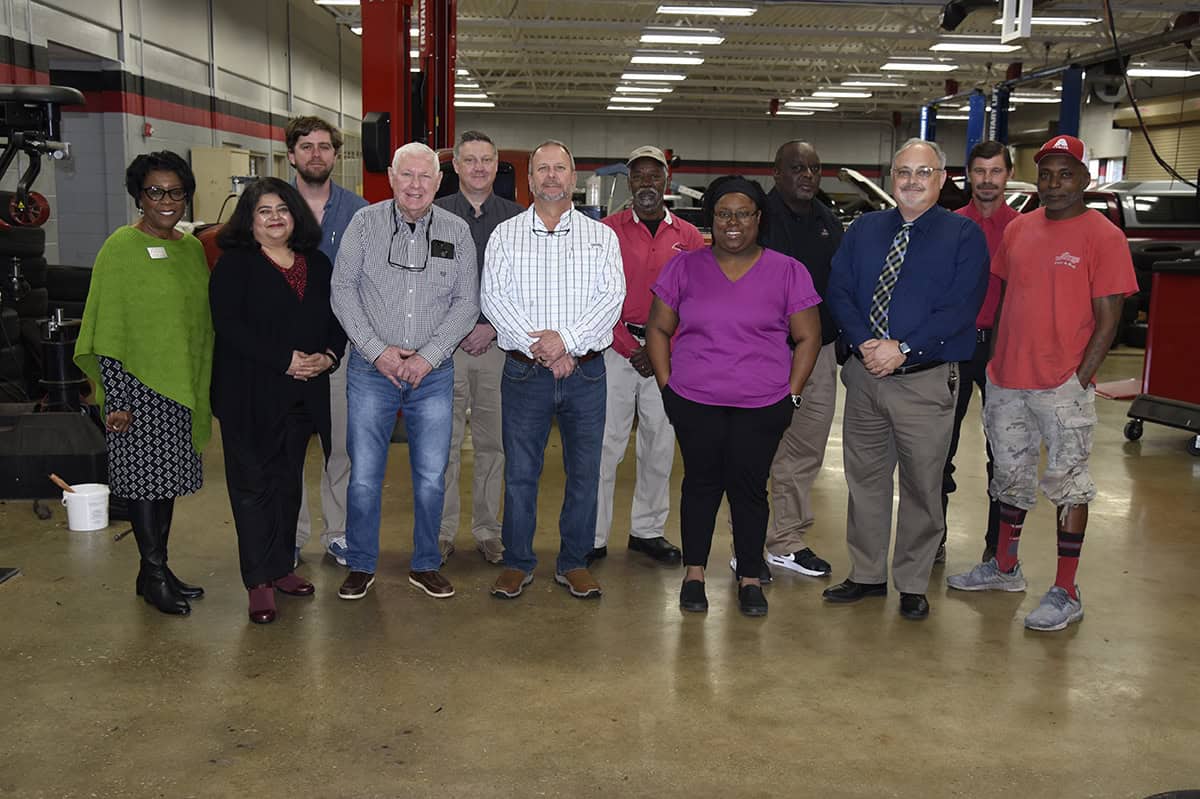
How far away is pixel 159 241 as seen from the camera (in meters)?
3.54

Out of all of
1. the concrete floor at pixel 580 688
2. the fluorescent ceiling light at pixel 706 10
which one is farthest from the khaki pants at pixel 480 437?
the fluorescent ceiling light at pixel 706 10

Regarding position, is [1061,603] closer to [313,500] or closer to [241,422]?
[241,422]

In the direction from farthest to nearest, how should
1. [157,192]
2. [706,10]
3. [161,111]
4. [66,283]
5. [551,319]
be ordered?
[706,10] → [161,111] → [66,283] → [551,319] → [157,192]

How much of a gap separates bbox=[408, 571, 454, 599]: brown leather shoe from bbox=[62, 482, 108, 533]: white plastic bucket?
1639 mm

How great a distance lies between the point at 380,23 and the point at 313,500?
2.93m

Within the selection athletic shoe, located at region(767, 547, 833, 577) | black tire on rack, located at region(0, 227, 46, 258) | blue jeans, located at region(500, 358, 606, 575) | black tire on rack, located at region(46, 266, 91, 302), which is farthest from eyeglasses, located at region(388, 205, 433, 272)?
black tire on rack, located at region(46, 266, 91, 302)

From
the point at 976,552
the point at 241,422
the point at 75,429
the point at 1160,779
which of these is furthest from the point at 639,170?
the point at 75,429

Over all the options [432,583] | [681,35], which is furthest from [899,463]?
[681,35]

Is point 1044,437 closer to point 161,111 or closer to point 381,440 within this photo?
point 381,440

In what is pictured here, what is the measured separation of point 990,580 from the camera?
13.6 feet

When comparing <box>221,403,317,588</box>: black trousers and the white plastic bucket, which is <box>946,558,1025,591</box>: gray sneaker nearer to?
<box>221,403,317,588</box>: black trousers

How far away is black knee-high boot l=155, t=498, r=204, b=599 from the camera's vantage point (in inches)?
148

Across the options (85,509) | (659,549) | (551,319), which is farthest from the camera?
(85,509)

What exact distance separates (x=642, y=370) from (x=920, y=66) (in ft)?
56.5
